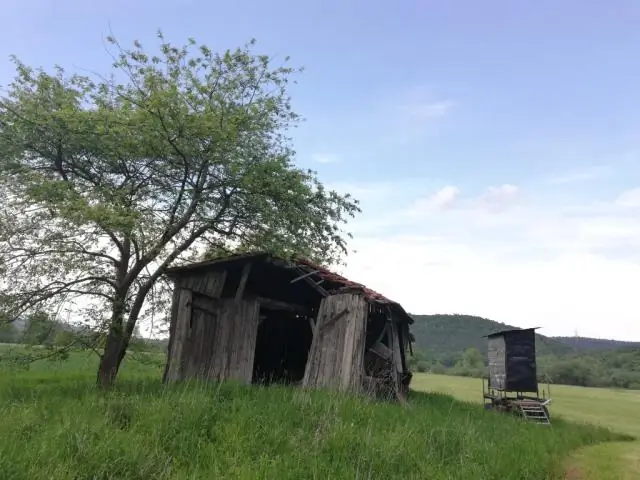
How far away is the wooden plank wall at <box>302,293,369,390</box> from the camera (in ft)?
43.3

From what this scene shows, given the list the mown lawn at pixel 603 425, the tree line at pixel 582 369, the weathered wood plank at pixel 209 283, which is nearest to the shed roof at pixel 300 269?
the weathered wood plank at pixel 209 283

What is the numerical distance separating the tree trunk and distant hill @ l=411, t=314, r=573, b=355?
229 ft

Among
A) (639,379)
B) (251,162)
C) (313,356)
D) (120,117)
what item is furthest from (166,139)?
(639,379)

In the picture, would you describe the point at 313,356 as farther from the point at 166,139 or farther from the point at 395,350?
the point at 166,139

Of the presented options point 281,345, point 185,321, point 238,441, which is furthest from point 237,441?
point 281,345

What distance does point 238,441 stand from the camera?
24.1 ft

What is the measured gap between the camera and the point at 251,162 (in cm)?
1314

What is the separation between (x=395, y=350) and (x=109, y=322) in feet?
30.0

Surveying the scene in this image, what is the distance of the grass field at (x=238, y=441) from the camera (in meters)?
6.18

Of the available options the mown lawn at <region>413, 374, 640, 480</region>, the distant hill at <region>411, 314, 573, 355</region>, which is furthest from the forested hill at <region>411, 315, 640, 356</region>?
the mown lawn at <region>413, 374, 640, 480</region>

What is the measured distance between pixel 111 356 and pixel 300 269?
230 inches

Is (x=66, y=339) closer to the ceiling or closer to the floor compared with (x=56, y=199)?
closer to the floor

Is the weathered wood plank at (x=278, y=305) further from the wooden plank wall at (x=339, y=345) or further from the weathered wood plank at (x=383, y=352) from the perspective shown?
the weathered wood plank at (x=383, y=352)

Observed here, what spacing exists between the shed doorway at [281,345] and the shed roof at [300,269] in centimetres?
395
